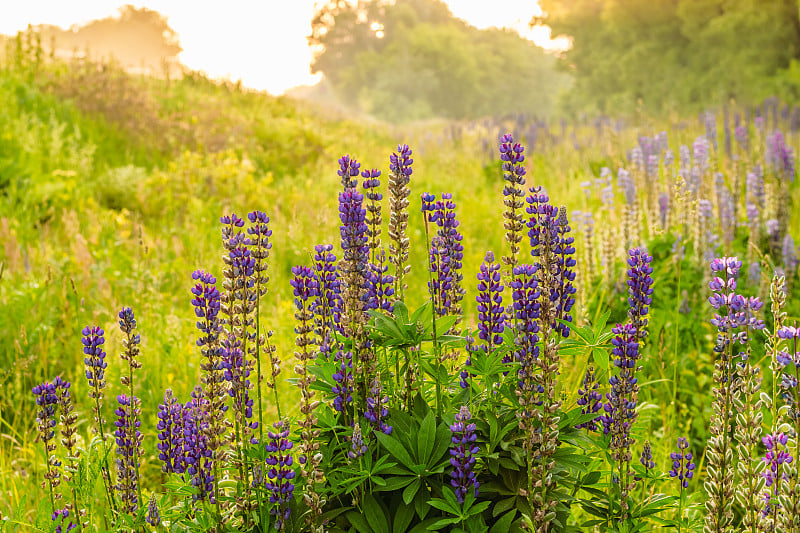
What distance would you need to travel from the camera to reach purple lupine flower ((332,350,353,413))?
1.68 metres

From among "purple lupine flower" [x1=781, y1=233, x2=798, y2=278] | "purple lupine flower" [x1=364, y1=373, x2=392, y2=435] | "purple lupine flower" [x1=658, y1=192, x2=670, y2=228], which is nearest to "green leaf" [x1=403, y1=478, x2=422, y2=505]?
"purple lupine flower" [x1=364, y1=373, x2=392, y2=435]

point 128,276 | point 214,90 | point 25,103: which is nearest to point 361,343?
point 128,276

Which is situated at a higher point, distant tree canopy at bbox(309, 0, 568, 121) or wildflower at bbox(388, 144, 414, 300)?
distant tree canopy at bbox(309, 0, 568, 121)

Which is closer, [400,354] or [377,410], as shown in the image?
[377,410]

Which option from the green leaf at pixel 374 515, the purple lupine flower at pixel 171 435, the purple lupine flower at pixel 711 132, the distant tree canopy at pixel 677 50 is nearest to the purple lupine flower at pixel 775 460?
the green leaf at pixel 374 515

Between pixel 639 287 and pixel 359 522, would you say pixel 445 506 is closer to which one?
pixel 359 522

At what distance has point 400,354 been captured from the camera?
2135 millimetres

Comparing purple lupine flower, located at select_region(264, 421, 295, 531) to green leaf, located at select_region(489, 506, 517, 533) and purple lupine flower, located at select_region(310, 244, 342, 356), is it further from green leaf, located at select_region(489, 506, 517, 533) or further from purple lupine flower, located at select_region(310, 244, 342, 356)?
green leaf, located at select_region(489, 506, 517, 533)

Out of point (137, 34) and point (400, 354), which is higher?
point (137, 34)

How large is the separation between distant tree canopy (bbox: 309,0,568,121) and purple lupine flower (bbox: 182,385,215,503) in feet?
153

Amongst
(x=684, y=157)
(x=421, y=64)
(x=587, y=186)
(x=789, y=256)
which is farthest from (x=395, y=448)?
(x=421, y=64)

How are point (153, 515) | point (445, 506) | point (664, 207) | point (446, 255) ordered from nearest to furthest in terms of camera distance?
point (445, 506) < point (153, 515) < point (446, 255) < point (664, 207)

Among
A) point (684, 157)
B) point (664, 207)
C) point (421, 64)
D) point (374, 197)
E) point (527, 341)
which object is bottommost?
point (527, 341)

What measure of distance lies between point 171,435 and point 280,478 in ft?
1.87
